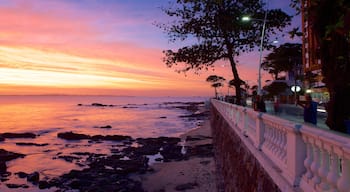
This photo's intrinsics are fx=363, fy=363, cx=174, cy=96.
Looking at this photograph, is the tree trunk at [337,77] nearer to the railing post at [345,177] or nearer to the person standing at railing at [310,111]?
the railing post at [345,177]

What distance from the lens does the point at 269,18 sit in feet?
90.1

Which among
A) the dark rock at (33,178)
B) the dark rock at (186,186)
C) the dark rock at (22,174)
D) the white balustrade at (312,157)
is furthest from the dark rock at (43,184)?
the white balustrade at (312,157)

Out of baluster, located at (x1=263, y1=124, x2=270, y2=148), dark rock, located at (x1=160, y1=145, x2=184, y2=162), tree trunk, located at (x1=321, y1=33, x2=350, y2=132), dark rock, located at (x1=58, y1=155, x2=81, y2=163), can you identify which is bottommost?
dark rock, located at (x1=58, y1=155, x2=81, y2=163)

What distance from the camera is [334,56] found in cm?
661

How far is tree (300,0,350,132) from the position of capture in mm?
6219

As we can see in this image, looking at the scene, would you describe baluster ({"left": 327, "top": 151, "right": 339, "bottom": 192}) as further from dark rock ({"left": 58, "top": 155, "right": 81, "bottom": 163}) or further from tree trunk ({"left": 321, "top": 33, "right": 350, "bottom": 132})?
dark rock ({"left": 58, "top": 155, "right": 81, "bottom": 163})

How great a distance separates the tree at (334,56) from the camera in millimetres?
6219

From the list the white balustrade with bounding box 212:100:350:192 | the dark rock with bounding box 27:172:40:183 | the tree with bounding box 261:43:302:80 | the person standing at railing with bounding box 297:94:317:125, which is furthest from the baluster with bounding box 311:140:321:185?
the tree with bounding box 261:43:302:80

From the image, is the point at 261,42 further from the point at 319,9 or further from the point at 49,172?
the point at 319,9

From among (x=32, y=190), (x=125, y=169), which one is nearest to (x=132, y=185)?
(x=125, y=169)

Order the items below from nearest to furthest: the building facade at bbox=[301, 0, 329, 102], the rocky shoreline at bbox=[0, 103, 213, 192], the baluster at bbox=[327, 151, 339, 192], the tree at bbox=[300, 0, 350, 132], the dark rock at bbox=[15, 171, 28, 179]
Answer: the baluster at bbox=[327, 151, 339, 192]
the tree at bbox=[300, 0, 350, 132]
the building facade at bbox=[301, 0, 329, 102]
the rocky shoreline at bbox=[0, 103, 213, 192]
the dark rock at bbox=[15, 171, 28, 179]

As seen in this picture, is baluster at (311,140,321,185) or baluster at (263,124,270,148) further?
baluster at (263,124,270,148)

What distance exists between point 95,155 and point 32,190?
36.9 feet

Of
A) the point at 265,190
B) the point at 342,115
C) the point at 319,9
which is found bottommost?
the point at 265,190
